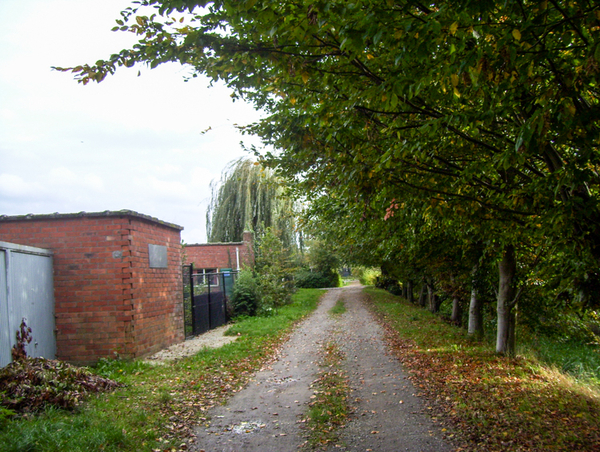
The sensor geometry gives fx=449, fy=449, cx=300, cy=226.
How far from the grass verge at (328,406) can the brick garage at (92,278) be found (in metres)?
3.95

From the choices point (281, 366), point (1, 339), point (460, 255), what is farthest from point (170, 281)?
point (460, 255)

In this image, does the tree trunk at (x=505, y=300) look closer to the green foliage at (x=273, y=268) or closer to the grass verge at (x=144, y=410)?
the grass verge at (x=144, y=410)

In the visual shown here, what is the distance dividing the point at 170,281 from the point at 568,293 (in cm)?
913

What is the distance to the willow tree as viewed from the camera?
81.5 feet

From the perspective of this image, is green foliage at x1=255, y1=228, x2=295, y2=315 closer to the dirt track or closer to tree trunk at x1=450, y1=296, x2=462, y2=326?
tree trunk at x1=450, y1=296, x2=462, y2=326

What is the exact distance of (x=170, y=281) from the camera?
37.0 ft

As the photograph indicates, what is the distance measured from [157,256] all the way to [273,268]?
37.7 feet

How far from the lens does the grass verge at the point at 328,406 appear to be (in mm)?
5074

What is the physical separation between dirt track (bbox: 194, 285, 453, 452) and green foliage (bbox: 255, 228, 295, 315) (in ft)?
34.7

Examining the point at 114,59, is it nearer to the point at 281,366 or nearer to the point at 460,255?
the point at 281,366

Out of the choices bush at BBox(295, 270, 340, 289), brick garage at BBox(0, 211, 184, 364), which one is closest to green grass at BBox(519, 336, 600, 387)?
brick garage at BBox(0, 211, 184, 364)

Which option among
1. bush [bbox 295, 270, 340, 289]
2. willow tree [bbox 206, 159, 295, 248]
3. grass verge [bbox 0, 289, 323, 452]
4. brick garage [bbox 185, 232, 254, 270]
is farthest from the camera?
bush [bbox 295, 270, 340, 289]

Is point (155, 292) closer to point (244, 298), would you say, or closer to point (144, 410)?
point (144, 410)

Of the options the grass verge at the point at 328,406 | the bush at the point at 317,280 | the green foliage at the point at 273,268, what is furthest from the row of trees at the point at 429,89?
the bush at the point at 317,280
